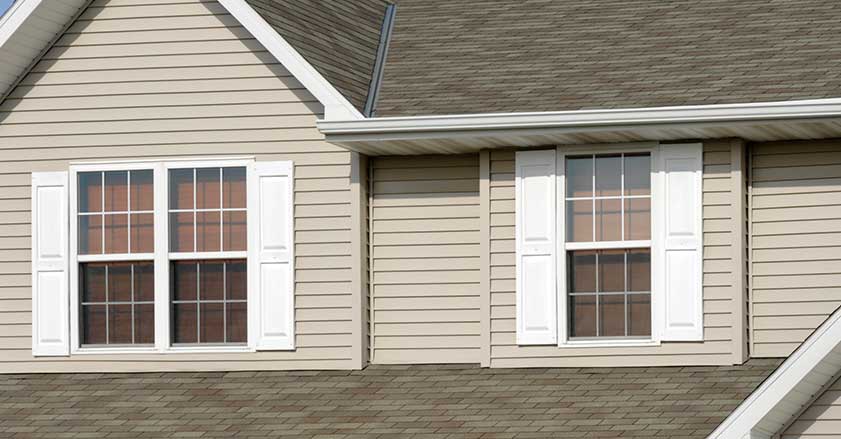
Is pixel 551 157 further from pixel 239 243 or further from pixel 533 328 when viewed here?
pixel 239 243

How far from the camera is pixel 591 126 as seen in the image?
15.1 metres

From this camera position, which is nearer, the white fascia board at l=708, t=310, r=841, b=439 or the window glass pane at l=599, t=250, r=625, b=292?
the white fascia board at l=708, t=310, r=841, b=439

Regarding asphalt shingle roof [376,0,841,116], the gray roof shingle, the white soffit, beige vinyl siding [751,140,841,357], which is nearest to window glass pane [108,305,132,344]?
the white soffit

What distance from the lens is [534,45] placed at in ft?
55.4

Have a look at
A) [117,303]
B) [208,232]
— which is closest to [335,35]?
[208,232]

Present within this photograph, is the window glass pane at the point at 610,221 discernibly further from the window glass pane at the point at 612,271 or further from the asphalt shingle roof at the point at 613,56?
the asphalt shingle roof at the point at 613,56

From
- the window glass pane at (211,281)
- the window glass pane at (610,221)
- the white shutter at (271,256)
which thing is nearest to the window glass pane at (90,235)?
the window glass pane at (211,281)

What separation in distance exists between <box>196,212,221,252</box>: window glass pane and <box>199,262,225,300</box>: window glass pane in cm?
16

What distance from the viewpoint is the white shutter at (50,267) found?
16562 mm

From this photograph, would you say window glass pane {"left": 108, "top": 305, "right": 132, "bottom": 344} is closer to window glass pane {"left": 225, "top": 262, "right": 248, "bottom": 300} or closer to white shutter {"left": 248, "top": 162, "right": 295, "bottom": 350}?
window glass pane {"left": 225, "top": 262, "right": 248, "bottom": 300}

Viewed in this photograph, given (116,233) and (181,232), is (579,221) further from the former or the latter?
(116,233)

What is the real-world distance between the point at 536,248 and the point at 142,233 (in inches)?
150

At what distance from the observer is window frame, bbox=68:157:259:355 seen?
16234mm

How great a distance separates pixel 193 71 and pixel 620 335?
187 inches
